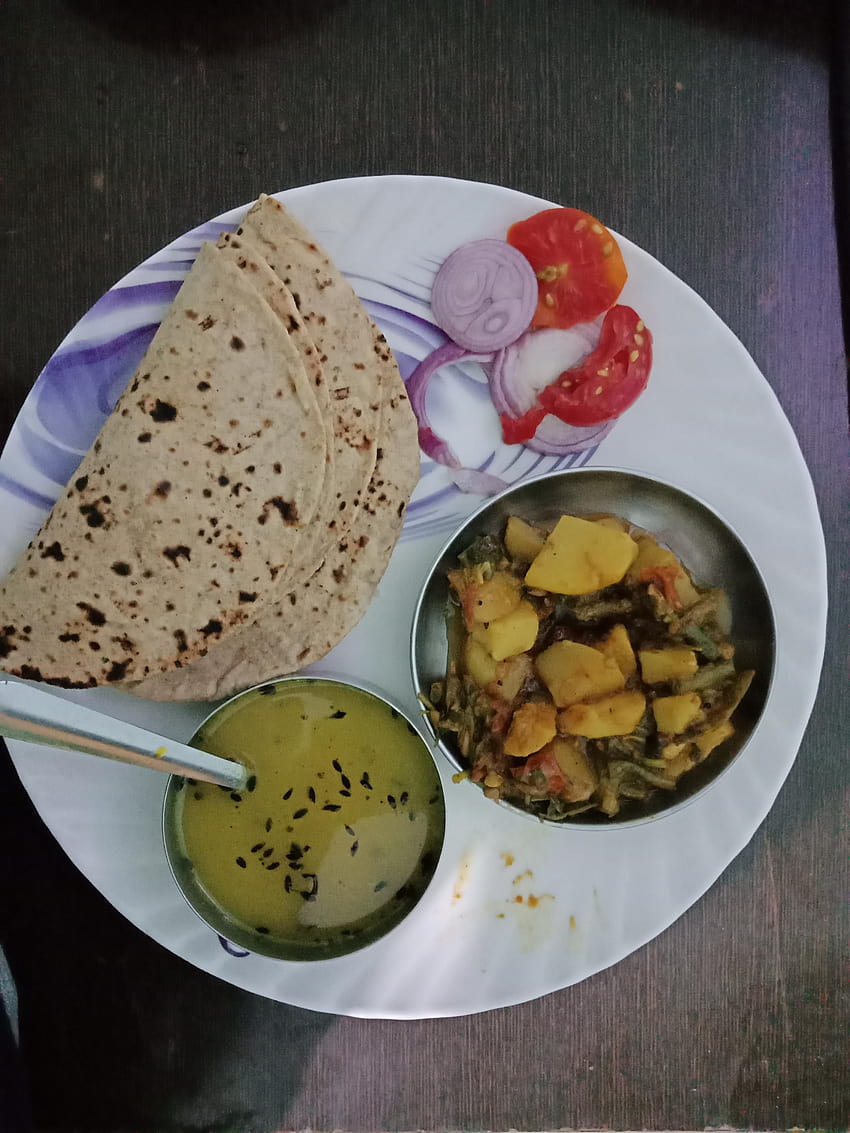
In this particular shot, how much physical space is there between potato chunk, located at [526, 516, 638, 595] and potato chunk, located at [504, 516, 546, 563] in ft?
0.29

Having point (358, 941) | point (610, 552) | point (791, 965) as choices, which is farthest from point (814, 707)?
point (358, 941)

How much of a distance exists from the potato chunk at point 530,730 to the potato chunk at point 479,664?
0.11 meters

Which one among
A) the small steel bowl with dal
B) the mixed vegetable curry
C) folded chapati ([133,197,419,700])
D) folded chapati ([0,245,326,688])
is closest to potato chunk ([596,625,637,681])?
the mixed vegetable curry

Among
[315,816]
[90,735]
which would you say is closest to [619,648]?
[315,816]

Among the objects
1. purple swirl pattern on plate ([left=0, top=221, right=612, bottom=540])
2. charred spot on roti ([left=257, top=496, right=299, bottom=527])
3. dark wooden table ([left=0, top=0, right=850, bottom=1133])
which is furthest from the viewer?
dark wooden table ([left=0, top=0, right=850, bottom=1133])

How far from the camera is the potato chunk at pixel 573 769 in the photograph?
1839 mm

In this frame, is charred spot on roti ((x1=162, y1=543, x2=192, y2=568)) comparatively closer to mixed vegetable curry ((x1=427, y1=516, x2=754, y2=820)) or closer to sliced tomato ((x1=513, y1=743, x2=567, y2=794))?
mixed vegetable curry ((x1=427, y1=516, x2=754, y2=820))

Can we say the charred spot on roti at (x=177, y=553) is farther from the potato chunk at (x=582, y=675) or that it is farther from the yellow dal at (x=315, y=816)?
the potato chunk at (x=582, y=675)

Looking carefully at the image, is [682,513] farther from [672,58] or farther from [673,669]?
[672,58]

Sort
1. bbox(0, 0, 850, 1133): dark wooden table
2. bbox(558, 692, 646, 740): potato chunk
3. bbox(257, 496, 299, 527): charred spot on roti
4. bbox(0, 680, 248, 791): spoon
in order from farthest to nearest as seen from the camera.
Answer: bbox(0, 0, 850, 1133): dark wooden table → bbox(257, 496, 299, 527): charred spot on roti → bbox(558, 692, 646, 740): potato chunk → bbox(0, 680, 248, 791): spoon

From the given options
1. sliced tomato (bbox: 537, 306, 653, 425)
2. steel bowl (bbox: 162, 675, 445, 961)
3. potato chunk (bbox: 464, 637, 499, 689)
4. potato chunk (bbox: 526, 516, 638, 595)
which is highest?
sliced tomato (bbox: 537, 306, 653, 425)

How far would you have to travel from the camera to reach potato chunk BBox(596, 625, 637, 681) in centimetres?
180

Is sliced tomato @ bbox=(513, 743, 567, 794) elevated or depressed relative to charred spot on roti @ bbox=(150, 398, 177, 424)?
depressed

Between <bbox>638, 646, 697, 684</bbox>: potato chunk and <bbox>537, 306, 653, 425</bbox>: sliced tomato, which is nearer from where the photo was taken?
<bbox>638, 646, 697, 684</bbox>: potato chunk
